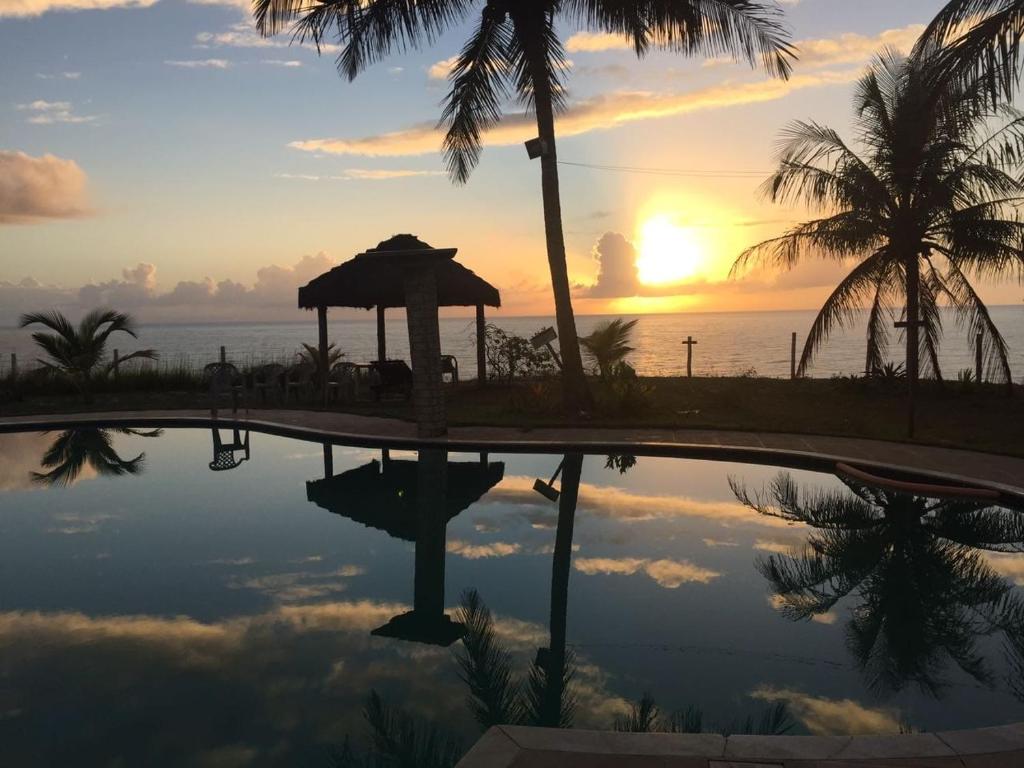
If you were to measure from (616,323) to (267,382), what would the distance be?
751 cm

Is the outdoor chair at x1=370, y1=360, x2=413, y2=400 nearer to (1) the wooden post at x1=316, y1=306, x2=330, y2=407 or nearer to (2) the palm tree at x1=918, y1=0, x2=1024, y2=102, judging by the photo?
(1) the wooden post at x1=316, y1=306, x2=330, y2=407

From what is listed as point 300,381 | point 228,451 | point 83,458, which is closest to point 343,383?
point 300,381

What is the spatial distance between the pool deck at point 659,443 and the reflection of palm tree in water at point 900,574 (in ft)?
2.42

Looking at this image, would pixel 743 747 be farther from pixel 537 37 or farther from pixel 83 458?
pixel 537 37

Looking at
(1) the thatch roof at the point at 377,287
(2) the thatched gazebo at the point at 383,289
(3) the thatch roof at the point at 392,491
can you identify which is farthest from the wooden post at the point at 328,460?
(1) the thatch roof at the point at 377,287

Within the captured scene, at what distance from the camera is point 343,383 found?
16.2m

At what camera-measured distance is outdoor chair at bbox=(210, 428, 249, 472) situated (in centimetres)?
1069

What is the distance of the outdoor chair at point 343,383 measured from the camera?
53.4 feet

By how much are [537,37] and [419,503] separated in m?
8.31

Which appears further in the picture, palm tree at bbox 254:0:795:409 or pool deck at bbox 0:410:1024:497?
palm tree at bbox 254:0:795:409

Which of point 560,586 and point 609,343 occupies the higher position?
point 609,343

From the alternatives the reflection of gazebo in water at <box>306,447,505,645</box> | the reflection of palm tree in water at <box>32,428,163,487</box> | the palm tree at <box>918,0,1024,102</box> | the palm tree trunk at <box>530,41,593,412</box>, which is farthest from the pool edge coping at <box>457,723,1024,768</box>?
the palm tree trunk at <box>530,41,593,412</box>

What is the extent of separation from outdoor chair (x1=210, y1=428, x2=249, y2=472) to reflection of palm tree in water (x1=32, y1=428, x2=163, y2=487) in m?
1.00

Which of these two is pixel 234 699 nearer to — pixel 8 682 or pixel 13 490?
pixel 8 682
